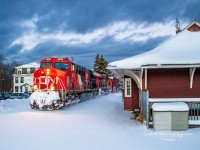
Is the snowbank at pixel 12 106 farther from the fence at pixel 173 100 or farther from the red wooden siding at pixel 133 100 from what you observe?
the fence at pixel 173 100

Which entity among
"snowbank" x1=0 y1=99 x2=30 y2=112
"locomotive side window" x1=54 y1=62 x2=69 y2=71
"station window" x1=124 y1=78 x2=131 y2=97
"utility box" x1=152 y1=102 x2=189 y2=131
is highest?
"locomotive side window" x1=54 y1=62 x2=69 y2=71

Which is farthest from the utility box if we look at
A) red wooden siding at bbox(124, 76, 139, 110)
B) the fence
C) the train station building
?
red wooden siding at bbox(124, 76, 139, 110)

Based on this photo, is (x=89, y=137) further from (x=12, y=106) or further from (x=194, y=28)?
(x=12, y=106)

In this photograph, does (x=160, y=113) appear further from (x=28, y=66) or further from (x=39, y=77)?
(x=28, y=66)

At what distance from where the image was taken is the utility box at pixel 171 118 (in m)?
12.8

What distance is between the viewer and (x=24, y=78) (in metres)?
77.2

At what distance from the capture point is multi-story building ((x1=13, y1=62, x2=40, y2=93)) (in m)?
76.9

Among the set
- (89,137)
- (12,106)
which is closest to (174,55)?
(89,137)

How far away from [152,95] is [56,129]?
20.4ft

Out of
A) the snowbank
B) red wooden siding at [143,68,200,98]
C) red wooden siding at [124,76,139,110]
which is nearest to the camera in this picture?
red wooden siding at [143,68,200,98]

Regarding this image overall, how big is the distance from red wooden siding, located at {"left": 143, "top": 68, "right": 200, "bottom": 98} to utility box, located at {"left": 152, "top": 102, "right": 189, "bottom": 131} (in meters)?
3.04

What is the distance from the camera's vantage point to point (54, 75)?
75.3 ft

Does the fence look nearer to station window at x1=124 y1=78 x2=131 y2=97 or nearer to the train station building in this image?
the train station building

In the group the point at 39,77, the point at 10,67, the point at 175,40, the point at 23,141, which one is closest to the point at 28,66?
the point at 10,67
